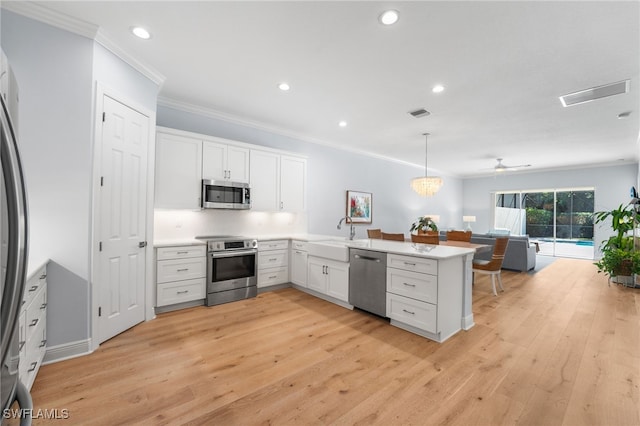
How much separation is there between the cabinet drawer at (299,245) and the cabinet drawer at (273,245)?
108 mm

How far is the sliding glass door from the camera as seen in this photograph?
8227 mm

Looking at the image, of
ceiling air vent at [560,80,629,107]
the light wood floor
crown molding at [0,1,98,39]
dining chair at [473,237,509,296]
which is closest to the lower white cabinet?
the light wood floor

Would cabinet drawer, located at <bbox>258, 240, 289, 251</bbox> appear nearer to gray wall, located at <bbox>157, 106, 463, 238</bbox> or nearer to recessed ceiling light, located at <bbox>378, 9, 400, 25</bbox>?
gray wall, located at <bbox>157, 106, 463, 238</bbox>

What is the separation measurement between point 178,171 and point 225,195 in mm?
678

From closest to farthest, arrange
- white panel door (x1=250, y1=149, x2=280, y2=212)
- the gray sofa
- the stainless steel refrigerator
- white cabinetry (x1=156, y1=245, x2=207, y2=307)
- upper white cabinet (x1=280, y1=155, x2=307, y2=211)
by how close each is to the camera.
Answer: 1. the stainless steel refrigerator
2. white cabinetry (x1=156, y1=245, x2=207, y2=307)
3. white panel door (x1=250, y1=149, x2=280, y2=212)
4. upper white cabinet (x1=280, y1=155, x2=307, y2=211)
5. the gray sofa

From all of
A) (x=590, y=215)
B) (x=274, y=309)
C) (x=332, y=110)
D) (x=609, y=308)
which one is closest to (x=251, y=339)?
(x=274, y=309)

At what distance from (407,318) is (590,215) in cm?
859

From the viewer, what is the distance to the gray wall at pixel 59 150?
2.16 meters

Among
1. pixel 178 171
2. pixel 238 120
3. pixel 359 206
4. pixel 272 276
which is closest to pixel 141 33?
pixel 178 171

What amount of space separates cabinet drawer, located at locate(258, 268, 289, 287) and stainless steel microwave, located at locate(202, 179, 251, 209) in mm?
1060

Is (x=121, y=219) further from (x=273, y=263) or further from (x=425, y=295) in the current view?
(x=425, y=295)

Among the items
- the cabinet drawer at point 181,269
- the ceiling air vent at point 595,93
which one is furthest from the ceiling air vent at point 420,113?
the cabinet drawer at point 181,269

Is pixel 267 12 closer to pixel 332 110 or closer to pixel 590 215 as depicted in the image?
pixel 332 110

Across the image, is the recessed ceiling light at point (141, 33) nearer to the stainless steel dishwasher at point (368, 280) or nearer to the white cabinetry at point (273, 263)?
the white cabinetry at point (273, 263)
